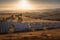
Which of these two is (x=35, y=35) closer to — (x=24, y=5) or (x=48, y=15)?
(x=48, y=15)

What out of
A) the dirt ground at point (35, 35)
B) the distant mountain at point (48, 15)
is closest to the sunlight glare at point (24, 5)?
the distant mountain at point (48, 15)

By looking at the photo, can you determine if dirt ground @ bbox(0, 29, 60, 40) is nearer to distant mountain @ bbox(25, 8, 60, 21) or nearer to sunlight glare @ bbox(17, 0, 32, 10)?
distant mountain @ bbox(25, 8, 60, 21)

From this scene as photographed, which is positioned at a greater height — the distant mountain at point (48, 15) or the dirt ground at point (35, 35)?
the distant mountain at point (48, 15)

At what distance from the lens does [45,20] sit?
1872 millimetres

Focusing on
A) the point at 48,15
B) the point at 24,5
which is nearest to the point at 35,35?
the point at 48,15

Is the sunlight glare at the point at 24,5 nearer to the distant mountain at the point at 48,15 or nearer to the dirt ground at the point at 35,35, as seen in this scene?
the distant mountain at the point at 48,15

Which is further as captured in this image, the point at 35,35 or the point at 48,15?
the point at 48,15

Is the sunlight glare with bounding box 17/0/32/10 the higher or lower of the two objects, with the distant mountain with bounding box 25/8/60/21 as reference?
higher

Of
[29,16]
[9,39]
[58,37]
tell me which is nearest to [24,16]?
[29,16]

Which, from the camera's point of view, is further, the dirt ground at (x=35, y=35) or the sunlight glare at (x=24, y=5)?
the sunlight glare at (x=24, y=5)

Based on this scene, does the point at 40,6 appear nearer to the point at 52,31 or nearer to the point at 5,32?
the point at 52,31

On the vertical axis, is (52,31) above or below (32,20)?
below

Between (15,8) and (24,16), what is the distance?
6.6 inches

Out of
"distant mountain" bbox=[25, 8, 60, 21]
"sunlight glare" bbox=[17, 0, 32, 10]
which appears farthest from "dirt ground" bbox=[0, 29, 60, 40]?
"sunlight glare" bbox=[17, 0, 32, 10]
